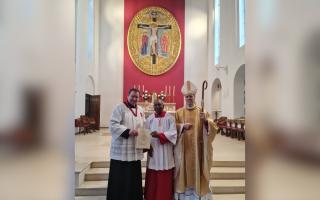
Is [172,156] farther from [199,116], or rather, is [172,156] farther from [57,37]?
[57,37]

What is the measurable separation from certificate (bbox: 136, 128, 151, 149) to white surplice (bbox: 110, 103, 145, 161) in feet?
0.45

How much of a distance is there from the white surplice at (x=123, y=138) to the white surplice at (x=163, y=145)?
0.20 metres

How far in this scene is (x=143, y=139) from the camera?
384 cm

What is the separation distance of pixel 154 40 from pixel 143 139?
1335cm

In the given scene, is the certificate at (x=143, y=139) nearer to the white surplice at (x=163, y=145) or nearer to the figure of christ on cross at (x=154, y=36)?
the white surplice at (x=163, y=145)

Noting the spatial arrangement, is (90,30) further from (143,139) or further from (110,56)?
(143,139)

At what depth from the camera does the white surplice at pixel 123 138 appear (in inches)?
153

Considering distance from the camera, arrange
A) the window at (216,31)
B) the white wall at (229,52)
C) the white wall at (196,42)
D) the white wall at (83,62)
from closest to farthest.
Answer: the white wall at (83,62), the white wall at (229,52), the window at (216,31), the white wall at (196,42)

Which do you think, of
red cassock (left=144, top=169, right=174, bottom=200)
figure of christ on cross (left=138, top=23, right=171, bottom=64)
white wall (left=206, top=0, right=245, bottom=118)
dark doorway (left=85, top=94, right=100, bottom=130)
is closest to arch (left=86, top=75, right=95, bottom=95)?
dark doorway (left=85, top=94, right=100, bottom=130)

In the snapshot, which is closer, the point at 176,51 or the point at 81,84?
the point at 81,84

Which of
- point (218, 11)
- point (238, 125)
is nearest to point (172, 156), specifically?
point (238, 125)

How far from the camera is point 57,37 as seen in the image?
798 millimetres

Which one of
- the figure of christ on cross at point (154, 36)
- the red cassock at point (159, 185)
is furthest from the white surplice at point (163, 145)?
the figure of christ on cross at point (154, 36)

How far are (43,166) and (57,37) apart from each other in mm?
326
